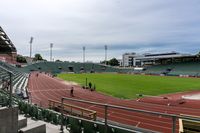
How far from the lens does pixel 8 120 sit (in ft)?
22.0

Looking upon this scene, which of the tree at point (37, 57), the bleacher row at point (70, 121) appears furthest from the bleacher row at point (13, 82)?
the tree at point (37, 57)

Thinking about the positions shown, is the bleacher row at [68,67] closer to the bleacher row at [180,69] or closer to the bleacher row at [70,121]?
Result: the bleacher row at [180,69]

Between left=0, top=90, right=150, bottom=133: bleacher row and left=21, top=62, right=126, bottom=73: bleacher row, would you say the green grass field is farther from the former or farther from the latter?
left=21, top=62, right=126, bottom=73: bleacher row

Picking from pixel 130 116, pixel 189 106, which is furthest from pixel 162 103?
pixel 130 116

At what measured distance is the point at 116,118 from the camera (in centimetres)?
2061

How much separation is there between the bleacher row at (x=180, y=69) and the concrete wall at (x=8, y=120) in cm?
8460

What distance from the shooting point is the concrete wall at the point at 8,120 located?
652 centimetres

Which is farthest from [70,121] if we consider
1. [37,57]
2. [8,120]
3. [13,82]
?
[37,57]

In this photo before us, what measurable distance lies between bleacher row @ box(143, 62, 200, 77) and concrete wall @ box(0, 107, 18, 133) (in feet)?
278

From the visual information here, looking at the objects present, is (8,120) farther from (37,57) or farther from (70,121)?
(37,57)

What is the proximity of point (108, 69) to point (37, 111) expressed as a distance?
127936 mm

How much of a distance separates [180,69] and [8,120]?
96.1m

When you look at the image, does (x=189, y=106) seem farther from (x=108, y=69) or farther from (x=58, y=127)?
(x=108, y=69)

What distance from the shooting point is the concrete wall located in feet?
21.4
